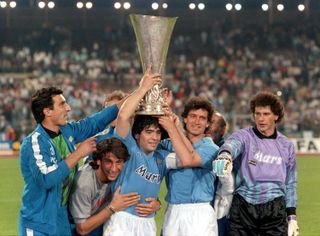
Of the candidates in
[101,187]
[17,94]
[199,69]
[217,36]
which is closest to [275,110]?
[101,187]

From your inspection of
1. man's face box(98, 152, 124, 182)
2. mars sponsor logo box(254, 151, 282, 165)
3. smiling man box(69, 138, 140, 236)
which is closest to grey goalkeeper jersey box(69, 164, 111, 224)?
smiling man box(69, 138, 140, 236)

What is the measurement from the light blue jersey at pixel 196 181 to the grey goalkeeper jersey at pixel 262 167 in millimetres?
188

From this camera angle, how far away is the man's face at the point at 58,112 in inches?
197

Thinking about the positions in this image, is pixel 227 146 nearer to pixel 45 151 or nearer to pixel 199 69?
pixel 45 151

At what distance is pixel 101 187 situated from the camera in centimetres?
500

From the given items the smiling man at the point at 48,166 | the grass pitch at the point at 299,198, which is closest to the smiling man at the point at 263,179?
the smiling man at the point at 48,166

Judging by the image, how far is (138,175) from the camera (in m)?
4.99

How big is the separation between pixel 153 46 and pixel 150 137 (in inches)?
26.1

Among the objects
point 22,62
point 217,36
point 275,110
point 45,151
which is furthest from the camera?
point 217,36

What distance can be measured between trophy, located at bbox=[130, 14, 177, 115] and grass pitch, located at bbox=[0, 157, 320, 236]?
14.0ft

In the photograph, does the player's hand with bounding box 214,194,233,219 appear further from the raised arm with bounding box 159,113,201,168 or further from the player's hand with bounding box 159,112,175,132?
the player's hand with bounding box 159,112,175,132

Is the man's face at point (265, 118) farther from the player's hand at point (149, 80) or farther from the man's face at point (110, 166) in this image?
the man's face at point (110, 166)

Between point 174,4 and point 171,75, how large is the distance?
14.0 feet

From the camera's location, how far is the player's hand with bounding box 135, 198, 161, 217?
16.3 ft
